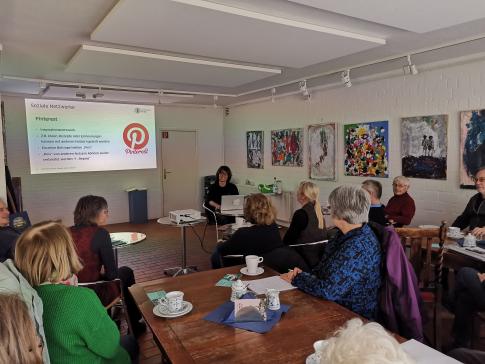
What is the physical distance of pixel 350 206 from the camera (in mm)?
1859

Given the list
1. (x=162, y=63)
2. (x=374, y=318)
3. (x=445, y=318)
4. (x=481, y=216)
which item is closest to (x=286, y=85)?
(x=162, y=63)

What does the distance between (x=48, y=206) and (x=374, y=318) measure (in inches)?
264

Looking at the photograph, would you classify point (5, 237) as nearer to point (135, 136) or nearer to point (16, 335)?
point (16, 335)

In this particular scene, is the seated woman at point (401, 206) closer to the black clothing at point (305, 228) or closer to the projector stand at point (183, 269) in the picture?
the black clothing at point (305, 228)

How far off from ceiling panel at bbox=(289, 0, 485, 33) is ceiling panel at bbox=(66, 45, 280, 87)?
1.80m

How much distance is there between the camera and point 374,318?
1829 mm

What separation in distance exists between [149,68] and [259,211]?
2.24 metres

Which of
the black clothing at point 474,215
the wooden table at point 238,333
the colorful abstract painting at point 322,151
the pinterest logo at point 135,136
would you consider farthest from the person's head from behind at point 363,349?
the pinterest logo at point 135,136

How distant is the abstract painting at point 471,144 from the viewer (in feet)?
13.0

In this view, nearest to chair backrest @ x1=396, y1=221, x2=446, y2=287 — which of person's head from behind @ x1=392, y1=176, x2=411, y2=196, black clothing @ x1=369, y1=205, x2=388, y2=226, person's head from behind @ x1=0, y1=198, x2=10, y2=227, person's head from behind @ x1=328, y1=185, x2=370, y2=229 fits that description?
person's head from behind @ x1=328, y1=185, x2=370, y2=229

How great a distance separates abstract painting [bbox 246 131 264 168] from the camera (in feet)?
24.7

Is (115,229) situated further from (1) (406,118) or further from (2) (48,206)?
(1) (406,118)

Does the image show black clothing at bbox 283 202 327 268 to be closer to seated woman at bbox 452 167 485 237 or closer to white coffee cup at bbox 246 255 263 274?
white coffee cup at bbox 246 255 263 274

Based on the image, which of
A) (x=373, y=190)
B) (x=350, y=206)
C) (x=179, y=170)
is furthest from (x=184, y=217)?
(x=179, y=170)
